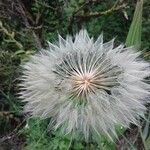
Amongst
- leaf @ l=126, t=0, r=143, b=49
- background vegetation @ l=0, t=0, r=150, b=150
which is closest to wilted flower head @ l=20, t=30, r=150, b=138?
leaf @ l=126, t=0, r=143, b=49

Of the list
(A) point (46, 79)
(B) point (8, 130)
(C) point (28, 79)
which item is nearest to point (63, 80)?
(A) point (46, 79)

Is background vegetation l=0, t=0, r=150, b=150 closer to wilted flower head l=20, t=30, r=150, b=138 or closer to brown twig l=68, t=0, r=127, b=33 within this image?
brown twig l=68, t=0, r=127, b=33

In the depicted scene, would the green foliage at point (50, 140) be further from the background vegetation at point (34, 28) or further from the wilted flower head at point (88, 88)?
the wilted flower head at point (88, 88)

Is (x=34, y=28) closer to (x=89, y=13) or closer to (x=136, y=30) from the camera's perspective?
(x=89, y=13)

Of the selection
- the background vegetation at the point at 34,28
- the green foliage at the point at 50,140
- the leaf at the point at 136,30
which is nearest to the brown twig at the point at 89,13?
the background vegetation at the point at 34,28

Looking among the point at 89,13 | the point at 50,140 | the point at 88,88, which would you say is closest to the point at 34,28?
the point at 89,13
